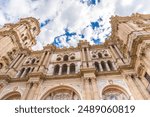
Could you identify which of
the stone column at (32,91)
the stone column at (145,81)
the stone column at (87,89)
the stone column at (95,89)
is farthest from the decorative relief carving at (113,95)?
the stone column at (32,91)

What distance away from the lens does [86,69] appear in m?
20.3

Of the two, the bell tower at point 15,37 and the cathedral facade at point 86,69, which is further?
the bell tower at point 15,37

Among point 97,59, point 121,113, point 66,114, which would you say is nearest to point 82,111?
point 66,114

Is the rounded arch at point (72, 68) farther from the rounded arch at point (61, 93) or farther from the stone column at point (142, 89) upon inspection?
the stone column at point (142, 89)

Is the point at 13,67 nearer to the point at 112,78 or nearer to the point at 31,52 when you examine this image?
the point at 31,52

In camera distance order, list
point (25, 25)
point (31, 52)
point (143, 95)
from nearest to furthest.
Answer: point (143, 95), point (31, 52), point (25, 25)

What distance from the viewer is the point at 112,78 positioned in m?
20.2

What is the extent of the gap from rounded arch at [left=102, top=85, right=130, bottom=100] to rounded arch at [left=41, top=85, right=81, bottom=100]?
2905 millimetres

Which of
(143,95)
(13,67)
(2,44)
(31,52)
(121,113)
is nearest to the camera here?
(121,113)

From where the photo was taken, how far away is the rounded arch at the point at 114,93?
18.2 metres

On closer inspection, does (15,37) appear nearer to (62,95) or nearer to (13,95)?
(13,95)

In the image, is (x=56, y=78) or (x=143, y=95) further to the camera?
(x=56, y=78)

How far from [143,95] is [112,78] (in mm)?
4387

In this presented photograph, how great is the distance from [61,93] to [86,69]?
381 cm
